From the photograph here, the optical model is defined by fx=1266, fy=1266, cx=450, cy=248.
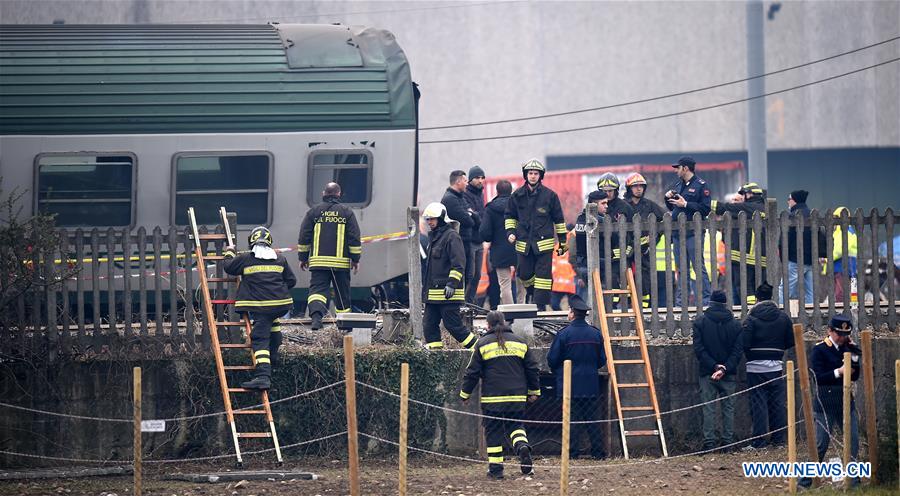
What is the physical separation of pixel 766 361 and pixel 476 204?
465cm

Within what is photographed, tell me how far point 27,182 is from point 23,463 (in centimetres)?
449

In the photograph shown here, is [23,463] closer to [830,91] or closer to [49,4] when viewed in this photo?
[49,4]

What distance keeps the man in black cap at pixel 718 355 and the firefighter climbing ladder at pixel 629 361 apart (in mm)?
548

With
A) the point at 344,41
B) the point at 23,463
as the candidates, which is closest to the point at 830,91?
the point at 344,41

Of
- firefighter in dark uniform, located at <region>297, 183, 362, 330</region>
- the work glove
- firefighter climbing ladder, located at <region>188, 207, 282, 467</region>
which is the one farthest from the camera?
firefighter in dark uniform, located at <region>297, 183, 362, 330</region>

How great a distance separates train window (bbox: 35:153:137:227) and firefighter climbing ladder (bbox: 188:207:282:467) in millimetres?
2923

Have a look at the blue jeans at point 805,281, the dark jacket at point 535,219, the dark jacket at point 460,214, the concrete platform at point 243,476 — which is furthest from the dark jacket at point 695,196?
the concrete platform at point 243,476

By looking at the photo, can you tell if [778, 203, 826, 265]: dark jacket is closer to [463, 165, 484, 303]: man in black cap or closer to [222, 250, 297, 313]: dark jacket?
[463, 165, 484, 303]: man in black cap

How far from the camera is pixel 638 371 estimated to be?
1427cm

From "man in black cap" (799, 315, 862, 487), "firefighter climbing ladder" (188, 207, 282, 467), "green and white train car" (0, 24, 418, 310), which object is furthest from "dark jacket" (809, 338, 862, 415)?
"green and white train car" (0, 24, 418, 310)

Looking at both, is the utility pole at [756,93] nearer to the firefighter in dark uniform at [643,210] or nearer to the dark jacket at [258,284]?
the firefighter in dark uniform at [643,210]

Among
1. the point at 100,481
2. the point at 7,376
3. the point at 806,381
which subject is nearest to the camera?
the point at 806,381

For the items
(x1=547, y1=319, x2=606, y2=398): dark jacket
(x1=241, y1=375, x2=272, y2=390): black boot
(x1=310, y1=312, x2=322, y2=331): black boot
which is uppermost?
(x1=310, y1=312, x2=322, y2=331): black boot

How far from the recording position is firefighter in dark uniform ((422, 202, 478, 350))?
14141mm
